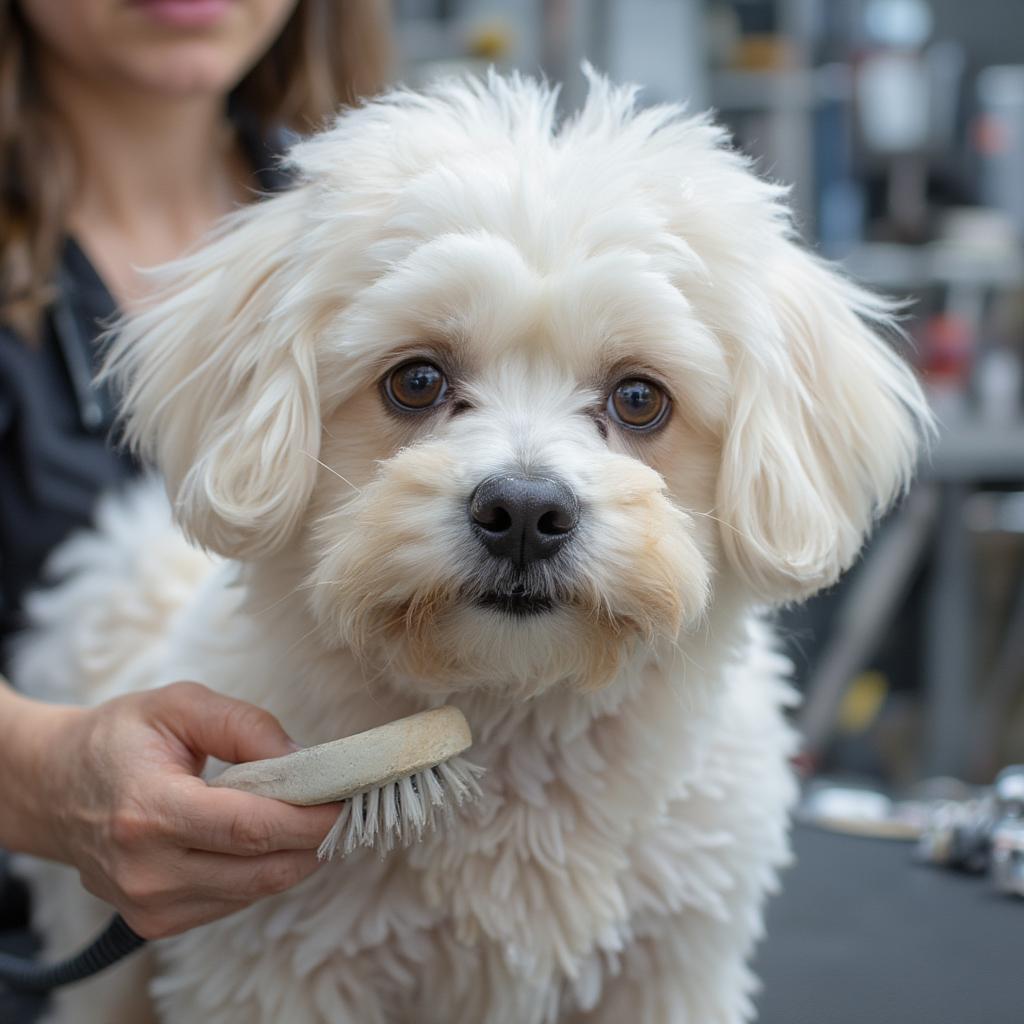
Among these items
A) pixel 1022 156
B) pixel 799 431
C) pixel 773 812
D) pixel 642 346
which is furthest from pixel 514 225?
pixel 1022 156

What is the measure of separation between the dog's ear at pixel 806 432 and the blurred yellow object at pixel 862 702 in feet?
7.96

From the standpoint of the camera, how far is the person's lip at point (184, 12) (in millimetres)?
1514

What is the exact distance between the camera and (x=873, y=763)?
3.40m

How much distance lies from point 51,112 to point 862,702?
2657 millimetres

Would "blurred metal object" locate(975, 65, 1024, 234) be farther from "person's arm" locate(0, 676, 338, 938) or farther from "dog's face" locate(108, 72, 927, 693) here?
"person's arm" locate(0, 676, 338, 938)

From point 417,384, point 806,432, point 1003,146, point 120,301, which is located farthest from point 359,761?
point 1003,146

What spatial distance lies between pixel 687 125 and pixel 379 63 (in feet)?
3.21

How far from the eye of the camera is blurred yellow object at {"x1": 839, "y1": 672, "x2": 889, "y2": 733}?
11.3 feet

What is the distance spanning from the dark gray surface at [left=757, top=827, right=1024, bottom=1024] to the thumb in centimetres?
59

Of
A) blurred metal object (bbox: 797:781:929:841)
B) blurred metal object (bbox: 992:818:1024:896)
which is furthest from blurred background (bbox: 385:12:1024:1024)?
blurred metal object (bbox: 992:818:1024:896)

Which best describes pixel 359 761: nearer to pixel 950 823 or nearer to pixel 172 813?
pixel 172 813

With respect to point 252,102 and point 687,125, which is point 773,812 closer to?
point 687,125

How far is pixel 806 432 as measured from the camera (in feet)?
3.43

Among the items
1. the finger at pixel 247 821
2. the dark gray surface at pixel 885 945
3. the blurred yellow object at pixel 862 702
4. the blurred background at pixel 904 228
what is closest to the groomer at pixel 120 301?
the finger at pixel 247 821
